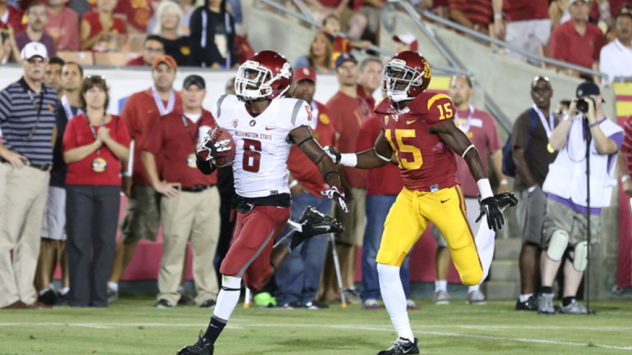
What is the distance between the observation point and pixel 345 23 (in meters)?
15.4

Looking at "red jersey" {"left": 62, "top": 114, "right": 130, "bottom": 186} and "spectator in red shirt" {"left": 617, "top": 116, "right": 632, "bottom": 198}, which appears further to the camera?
"spectator in red shirt" {"left": 617, "top": 116, "right": 632, "bottom": 198}

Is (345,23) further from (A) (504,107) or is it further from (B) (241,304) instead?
(B) (241,304)

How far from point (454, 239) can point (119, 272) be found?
509 cm

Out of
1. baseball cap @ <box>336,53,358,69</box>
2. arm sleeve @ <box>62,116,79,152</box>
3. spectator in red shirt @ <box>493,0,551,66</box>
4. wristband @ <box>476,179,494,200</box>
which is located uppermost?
spectator in red shirt @ <box>493,0,551,66</box>

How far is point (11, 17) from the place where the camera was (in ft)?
42.4

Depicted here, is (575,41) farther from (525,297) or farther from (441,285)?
(525,297)

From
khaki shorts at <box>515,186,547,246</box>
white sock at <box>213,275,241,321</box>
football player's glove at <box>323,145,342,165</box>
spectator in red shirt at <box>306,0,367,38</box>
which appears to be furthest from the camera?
spectator in red shirt at <box>306,0,367,38</box>

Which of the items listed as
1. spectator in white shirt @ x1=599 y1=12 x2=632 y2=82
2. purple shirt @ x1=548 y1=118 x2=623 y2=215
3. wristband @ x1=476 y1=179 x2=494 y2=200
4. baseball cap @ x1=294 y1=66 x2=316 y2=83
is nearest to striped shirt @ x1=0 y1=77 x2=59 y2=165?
baseball cap @ x1=294 y1=66 x2=316 y2=83

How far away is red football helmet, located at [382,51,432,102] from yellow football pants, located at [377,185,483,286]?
71 cm

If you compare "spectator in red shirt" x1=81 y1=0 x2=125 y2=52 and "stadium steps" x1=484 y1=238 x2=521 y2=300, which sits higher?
"spectator in red shirt" x1=81 y1=0 x2=125 y2=52

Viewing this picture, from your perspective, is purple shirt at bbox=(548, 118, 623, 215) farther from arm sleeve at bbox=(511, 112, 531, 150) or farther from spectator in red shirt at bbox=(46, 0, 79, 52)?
spectator in red shirt at bbox=(46, 0, 79, 52)

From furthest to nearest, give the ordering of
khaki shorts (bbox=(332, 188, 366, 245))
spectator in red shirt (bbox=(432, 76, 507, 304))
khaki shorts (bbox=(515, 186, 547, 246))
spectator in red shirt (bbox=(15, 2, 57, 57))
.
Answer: spectator in red shirt (bbox=(15, 2, 57, 57)) < spectator in red shirt (bbox=(432, 76, 507, 304)) < khaki shorts (bbox=(332, 188, 366, 245)) < khaki shorts (bbox=(515, 186, 547, 246))

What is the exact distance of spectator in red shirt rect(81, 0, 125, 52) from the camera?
13.2m

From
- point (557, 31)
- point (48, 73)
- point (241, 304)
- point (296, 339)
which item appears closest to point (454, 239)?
point (296, 339)
